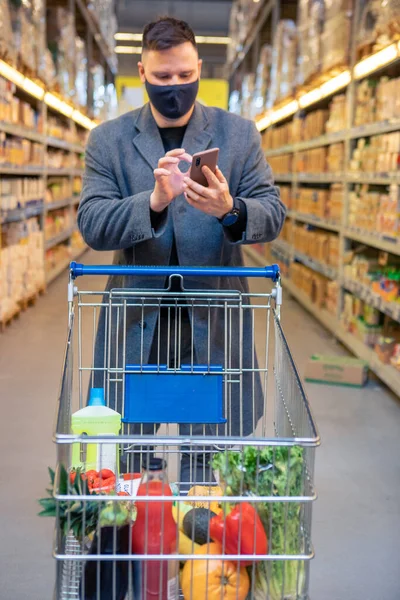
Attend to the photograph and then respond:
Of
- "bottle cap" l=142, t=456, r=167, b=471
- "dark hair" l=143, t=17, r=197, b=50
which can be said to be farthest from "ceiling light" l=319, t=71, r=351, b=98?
"bottle cap" l=142, t=456, r=167, b=471

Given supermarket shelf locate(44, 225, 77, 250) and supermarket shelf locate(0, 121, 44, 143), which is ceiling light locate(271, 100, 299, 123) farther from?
supermarket shelf locate(44, 225, 77, 250)

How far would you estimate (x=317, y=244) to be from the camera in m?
6.92

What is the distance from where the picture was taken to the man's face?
1985mm

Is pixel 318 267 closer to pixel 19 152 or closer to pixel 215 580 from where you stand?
pixel 19 152

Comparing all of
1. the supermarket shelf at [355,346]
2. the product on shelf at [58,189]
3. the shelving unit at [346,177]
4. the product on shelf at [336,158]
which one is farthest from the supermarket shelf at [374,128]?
the product on shelf at [58,189]

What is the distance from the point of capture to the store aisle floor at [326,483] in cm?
248

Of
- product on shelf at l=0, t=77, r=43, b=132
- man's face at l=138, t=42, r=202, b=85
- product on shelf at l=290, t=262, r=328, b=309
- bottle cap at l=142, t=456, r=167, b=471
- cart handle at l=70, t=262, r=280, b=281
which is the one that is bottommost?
product on shelf at l=290, t=262, r=328, b=309

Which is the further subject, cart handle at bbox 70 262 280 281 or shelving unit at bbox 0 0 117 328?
shelving unit at bbox 0 0 117 328

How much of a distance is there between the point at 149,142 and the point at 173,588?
122 centimetres

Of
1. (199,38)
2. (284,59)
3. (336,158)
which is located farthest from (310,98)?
(199,38)

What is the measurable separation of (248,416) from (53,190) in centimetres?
743

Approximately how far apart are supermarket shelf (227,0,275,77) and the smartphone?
8474 mm

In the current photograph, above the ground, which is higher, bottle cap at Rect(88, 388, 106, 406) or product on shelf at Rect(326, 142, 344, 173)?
product on shelf at Rect(326, 142, 344, 173)

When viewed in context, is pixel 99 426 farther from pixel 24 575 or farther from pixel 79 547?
pixel 24 575
